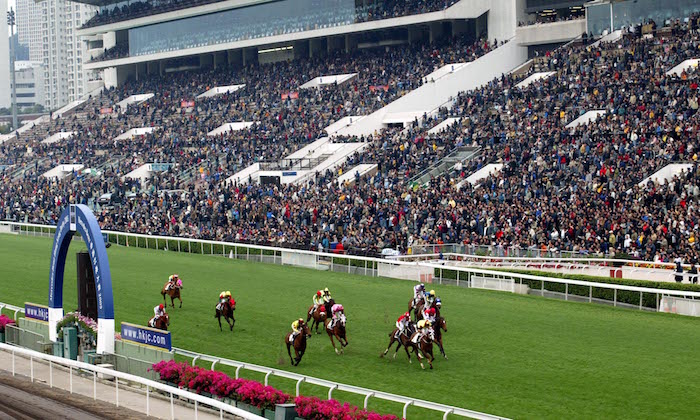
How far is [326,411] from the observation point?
1305 centimetres

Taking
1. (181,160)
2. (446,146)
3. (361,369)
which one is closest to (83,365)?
(361,369)

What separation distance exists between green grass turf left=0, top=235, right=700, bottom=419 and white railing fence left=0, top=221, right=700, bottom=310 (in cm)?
57

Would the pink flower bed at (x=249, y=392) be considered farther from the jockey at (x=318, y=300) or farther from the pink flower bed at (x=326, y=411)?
the jockey at (x=318, y=300)

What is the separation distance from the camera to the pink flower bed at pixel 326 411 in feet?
41.9

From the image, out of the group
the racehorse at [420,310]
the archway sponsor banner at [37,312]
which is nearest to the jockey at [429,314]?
the racehorse at [420,310]

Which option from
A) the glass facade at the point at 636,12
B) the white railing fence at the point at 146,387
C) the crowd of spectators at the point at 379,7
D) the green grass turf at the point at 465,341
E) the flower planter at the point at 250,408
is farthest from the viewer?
the crowd of spectators at the point at 379,7

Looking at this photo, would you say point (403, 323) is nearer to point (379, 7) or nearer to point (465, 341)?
point (465, 341)

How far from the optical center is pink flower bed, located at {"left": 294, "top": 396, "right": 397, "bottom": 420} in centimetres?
1277

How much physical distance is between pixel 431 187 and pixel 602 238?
Result: 8.87 m

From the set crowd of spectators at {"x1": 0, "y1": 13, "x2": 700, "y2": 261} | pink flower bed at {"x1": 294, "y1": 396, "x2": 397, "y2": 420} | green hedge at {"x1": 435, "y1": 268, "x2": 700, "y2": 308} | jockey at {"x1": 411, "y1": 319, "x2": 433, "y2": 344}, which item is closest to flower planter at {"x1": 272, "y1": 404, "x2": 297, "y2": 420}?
pink flower bed at {"x1": 294, "y1": 396, "x2": 397, "y2": 420}

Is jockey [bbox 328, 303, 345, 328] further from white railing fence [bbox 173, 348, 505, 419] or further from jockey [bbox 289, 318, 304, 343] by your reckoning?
white railing fence [bbox 173, 348, 505, 419]

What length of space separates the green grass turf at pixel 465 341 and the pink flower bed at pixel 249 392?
1534mm

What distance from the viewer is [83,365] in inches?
619

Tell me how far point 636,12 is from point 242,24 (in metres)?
26.0
